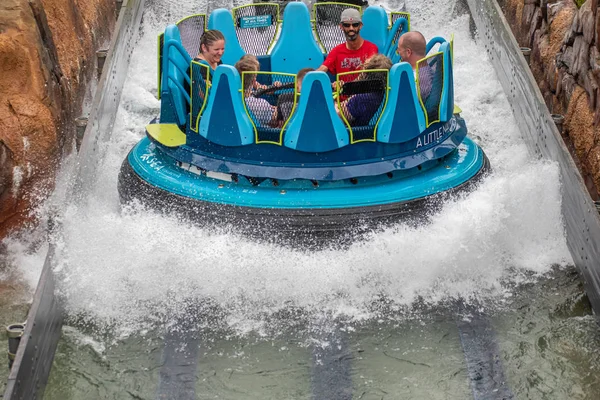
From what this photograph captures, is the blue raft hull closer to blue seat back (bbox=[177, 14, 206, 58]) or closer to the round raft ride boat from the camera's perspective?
the round raft ride boat

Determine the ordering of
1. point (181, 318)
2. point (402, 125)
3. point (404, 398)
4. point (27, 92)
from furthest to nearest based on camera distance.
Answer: point (27, 92) < point (402, 125) < point (181, 318) < point (404, 398)

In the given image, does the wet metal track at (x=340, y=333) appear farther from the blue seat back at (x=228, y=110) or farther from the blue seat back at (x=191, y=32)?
the blue seat back at (x=228, y=110)

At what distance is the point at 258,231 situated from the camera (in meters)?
5.77

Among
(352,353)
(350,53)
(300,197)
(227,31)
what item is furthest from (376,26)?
(352,353)

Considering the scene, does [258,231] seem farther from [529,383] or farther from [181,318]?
[529,383]

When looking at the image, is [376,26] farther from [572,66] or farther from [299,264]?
[299,264]

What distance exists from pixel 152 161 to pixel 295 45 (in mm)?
1655

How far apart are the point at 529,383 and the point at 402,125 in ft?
5.81

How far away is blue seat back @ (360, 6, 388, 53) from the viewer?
24.1 ft

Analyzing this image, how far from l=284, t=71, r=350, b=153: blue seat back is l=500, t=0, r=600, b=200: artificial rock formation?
181 centimetres

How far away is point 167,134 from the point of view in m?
6.43

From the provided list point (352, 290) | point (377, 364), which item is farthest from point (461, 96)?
point (377, 364)

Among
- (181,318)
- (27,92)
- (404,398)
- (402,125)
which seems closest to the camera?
(404,398)

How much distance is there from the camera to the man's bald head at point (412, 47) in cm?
628
